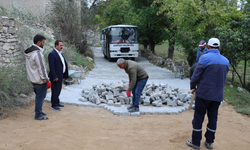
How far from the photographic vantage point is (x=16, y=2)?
47.2 ft

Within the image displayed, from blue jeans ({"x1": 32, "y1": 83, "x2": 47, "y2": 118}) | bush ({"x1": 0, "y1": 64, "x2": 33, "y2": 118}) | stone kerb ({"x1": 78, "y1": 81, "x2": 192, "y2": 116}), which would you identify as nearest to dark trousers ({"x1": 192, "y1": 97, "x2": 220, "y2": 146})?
stone kerb ({"x1": 78, "y1": 81, "x2": 192, "y2": 116})

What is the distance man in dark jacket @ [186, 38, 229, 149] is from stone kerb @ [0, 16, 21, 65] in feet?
20.5

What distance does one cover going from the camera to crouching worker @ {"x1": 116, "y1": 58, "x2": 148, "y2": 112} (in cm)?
523

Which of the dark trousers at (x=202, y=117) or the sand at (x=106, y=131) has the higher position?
the dark trousers at (x=202, y=117)

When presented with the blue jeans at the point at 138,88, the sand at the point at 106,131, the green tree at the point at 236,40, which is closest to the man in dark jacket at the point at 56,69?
the sand at the point at 106,131

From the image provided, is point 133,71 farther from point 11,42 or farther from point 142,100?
point 11,42

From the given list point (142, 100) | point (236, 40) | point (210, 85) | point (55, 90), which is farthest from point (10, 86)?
point (236, 40)

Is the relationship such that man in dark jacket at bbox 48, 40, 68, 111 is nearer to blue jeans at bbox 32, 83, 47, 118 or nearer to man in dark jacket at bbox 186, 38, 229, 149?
blue jeans at bbox 32, 83, 47, 118

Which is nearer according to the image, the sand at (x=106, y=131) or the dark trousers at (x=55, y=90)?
the sand at (x=106, y=131)

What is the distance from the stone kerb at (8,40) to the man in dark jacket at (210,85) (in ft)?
20.5

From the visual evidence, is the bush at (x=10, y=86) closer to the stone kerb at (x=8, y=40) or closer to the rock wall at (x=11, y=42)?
the rock wall at (x=11, y=42)

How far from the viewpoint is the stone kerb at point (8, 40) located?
7.23 metres

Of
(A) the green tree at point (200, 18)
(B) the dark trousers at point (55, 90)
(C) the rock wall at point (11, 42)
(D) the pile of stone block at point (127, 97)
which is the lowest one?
(D) the pile of stone block at point (127, 97)

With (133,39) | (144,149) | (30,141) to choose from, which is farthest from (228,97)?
(133,39)
